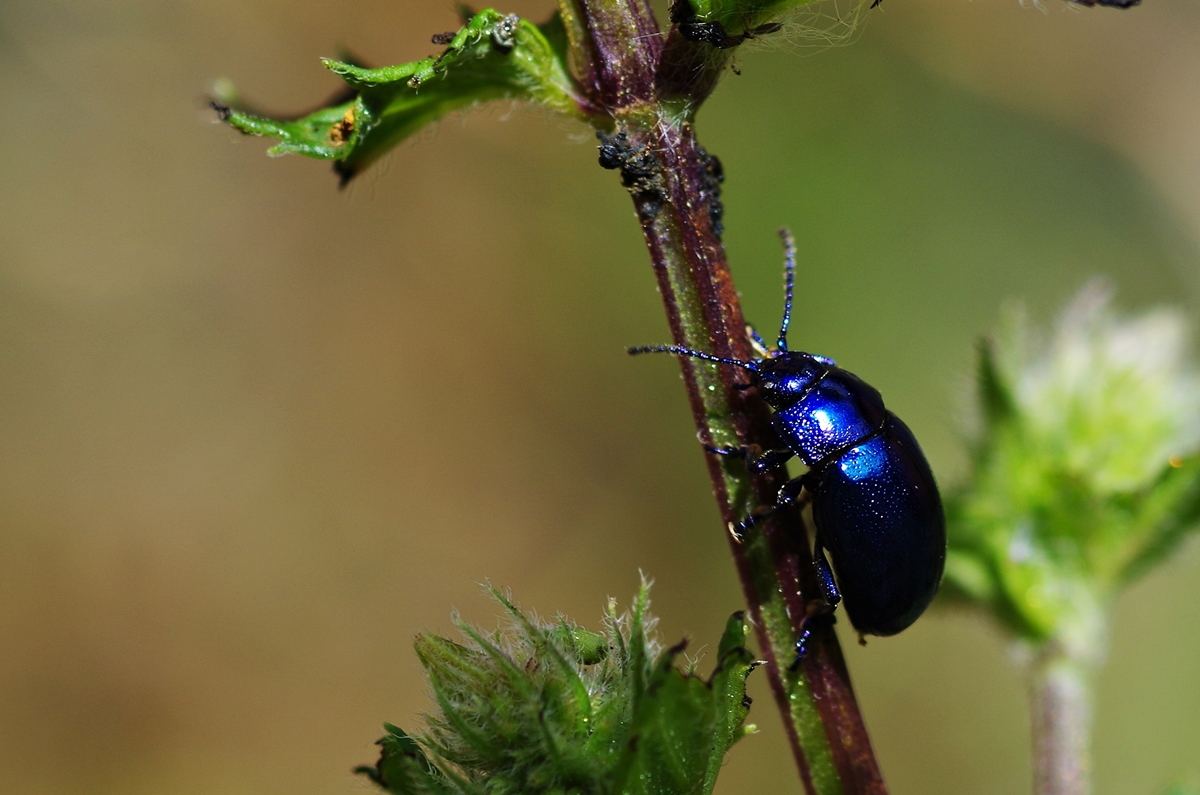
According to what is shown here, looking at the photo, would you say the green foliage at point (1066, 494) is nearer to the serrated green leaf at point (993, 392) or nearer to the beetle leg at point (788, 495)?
the serrated green leaf at point (993, 392)

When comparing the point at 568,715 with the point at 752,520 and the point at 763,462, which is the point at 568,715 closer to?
the point at 752,520

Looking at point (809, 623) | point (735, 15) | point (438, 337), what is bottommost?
point (809, 623)

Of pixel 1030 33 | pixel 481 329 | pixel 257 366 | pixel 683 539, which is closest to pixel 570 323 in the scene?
pixel 481 329

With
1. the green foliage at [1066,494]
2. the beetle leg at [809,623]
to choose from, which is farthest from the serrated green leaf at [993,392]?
the beetle leg at [809,623]

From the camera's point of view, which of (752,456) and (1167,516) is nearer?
(752,456)

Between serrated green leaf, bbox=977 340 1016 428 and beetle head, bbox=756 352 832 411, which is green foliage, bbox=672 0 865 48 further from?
serrated green leaf, bbox=977 340 1016 428

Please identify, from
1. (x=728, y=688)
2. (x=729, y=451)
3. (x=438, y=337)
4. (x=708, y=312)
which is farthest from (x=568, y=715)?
(x=438, y=337)

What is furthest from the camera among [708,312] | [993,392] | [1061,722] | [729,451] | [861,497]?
[993,392]
